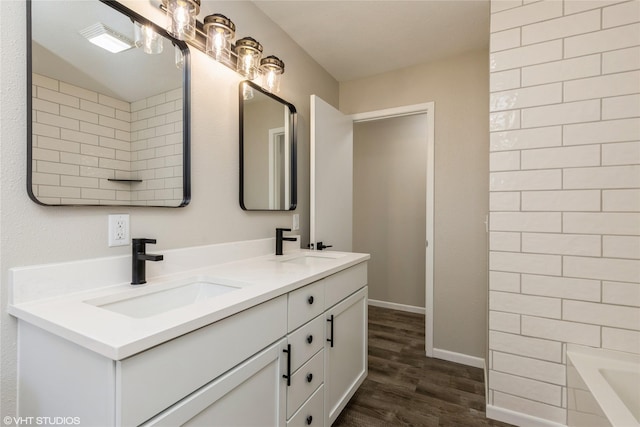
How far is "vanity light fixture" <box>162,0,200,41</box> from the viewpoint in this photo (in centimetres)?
119

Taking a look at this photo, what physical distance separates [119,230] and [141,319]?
21.7 inches

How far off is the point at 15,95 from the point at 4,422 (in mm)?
963

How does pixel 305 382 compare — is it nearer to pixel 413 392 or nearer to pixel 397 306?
pixel 413 392

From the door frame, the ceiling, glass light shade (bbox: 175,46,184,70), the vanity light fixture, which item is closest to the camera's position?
the vanity light fixture

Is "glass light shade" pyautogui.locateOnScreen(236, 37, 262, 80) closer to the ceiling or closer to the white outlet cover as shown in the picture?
the ceiling

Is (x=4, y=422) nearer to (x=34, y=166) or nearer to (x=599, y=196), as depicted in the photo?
(x=34, y=166)

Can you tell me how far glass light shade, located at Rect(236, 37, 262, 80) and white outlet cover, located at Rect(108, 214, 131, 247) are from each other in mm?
978

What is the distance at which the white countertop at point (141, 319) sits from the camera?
0.64m

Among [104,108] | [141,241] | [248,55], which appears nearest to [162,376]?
[141,241]

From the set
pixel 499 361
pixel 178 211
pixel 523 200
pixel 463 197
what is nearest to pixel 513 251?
pixel 523 200

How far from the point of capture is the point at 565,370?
1523 mm

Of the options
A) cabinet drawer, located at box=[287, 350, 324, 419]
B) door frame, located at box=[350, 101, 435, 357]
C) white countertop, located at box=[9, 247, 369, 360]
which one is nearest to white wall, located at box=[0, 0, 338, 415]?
white countertop, located at box=[9, 247, 369, 360]

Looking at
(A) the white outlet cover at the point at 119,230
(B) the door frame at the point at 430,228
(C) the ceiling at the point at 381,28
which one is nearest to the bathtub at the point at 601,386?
Answer: (B) the door frame at the point at 430,228

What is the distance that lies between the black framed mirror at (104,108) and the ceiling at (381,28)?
0.97 meters
